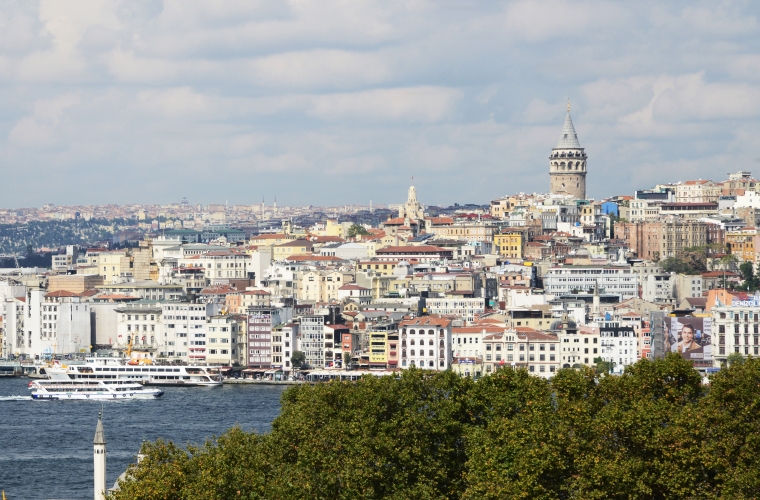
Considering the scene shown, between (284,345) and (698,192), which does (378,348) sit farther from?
(698,192)

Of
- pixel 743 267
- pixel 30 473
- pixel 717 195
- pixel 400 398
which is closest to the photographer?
pixel 400 398

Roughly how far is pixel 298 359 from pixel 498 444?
31948 mm

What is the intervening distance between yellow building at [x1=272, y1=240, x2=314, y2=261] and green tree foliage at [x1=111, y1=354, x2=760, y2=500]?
53.0 meters

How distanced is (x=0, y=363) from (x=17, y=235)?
111 m

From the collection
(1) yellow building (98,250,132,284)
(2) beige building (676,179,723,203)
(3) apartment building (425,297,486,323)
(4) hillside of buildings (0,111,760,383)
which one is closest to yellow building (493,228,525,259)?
(4) hillside of buildings (0,111,760,383)

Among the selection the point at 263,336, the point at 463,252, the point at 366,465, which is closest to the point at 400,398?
the point at 366,465

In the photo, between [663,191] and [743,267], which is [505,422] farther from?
[663,191]

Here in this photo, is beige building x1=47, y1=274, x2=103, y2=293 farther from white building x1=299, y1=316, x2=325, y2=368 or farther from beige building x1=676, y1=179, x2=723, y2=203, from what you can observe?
beige building x1=676, y1=179, x2=723, y2=203

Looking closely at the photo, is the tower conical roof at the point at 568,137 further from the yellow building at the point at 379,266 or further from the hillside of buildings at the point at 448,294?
the yellow building at the point at 379,266

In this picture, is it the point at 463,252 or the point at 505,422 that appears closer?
the point at 505,422

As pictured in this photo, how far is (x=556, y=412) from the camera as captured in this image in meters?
19.0

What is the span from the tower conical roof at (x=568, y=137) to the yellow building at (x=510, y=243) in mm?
15343

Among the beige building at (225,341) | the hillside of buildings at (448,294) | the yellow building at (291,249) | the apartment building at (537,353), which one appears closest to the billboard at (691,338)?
the hillside of buildings at (448,294)

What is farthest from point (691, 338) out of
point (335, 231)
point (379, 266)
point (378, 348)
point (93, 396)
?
point (335, 231)
